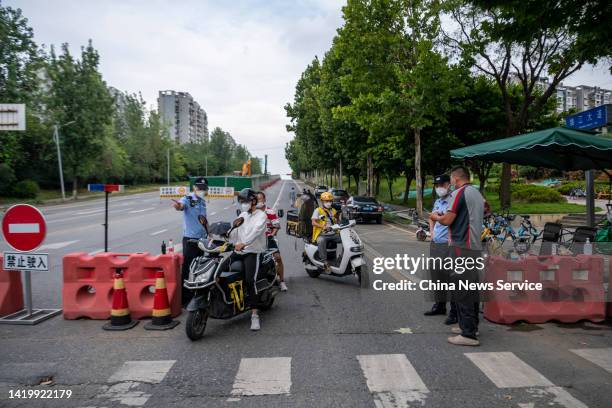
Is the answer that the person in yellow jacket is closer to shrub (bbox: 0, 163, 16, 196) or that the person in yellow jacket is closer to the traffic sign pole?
the traffic sign pole

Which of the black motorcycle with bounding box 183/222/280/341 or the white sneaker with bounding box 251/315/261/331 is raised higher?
the black motorcycle with bounding box 183/222/280/341

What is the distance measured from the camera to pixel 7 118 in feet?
19.6

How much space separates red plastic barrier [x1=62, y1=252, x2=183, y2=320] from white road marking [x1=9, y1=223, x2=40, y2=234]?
0.60 meters

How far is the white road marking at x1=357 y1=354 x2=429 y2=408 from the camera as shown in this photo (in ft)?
12.5

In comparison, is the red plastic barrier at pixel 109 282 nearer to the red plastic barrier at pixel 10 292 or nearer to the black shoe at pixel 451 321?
the red plastic barrier at pixel 10 292

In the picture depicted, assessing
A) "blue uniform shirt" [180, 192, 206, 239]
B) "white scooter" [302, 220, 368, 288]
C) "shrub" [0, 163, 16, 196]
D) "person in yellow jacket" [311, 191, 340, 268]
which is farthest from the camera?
"shrub" [0, 163, 16, 196]

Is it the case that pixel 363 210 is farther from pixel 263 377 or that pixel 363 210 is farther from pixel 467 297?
pixel 263 377

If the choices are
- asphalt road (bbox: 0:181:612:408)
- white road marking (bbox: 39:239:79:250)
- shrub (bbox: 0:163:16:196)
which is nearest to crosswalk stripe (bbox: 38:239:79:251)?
white road marking (bbox: 39:239:79:250)

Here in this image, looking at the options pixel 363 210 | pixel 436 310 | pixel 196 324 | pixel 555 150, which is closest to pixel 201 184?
pixel 196 324

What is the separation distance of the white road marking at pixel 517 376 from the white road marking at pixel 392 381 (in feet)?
2.44

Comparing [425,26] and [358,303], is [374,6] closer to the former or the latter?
[425,26]

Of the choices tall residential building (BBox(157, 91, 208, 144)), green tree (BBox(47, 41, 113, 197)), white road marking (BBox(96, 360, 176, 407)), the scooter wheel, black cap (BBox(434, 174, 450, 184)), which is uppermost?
tall residential building (BBox(157, 91, 208, 144))

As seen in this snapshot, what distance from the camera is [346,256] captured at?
8.25 meters

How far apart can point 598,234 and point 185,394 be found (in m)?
8.60
